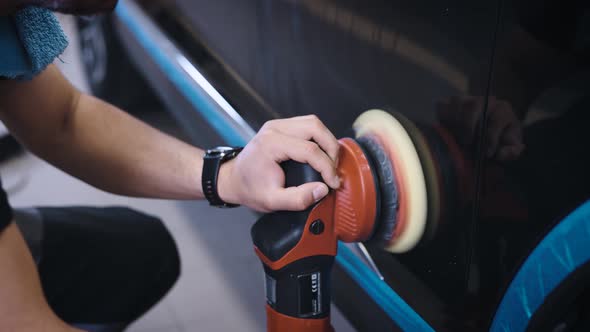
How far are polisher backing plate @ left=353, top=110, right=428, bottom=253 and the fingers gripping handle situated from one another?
0.13 meters

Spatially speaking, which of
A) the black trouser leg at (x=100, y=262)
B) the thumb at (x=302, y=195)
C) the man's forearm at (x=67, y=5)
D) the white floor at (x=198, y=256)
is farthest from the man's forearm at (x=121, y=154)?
the white floor at (x=198, y=256)

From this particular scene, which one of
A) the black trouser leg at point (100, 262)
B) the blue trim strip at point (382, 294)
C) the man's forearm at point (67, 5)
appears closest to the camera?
the man's forearm at point (67, 5)

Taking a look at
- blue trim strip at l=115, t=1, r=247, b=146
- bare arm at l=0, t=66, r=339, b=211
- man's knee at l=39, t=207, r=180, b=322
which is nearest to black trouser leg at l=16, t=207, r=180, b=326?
man's knee at l=39, t=207, r=180, b=322

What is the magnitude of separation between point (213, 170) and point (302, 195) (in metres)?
0.24

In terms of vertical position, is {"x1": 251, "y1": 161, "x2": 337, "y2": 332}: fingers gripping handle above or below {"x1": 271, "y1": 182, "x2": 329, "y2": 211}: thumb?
below

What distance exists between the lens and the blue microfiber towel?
0.76 metres

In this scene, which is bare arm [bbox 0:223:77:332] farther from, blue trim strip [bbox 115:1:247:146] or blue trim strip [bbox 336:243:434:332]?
blue trim strip [bbox 115:1:247:146]

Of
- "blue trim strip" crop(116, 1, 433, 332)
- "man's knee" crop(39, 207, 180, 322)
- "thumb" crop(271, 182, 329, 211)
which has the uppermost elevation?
"thumb" crop(271, 182, 329, 211)

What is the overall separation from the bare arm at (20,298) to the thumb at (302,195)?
0.34 metres

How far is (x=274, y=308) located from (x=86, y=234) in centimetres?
57

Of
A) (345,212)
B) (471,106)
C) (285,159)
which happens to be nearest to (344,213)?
(345,212)

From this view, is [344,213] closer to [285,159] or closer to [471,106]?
[285,159]

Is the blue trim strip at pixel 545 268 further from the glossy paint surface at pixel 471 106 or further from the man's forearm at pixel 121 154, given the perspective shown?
the man's forearm at pixel 121 154

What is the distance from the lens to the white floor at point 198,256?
1705 millimetres
